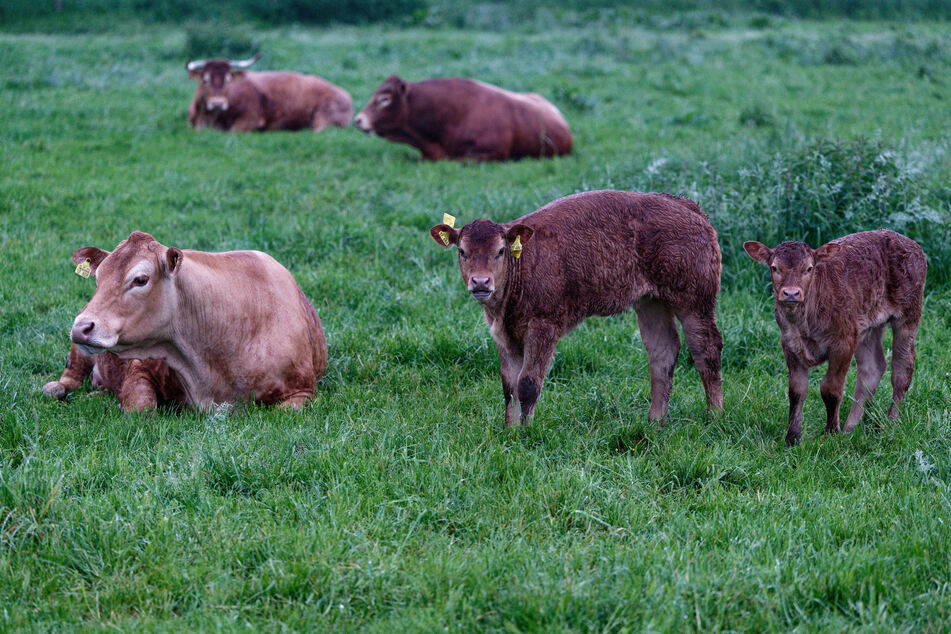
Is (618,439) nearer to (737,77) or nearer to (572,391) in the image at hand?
(572,391)

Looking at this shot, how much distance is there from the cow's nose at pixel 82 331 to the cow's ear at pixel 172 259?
1.93 ft

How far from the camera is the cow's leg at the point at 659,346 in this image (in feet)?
19.9

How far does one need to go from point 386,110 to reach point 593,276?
8969 millimetres

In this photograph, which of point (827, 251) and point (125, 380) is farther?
point (125, 380)

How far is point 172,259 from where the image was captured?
5637 millimetres

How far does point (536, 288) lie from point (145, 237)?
7.66 feet

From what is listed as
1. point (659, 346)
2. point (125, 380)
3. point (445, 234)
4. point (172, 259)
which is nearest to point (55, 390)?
point (125, 380)

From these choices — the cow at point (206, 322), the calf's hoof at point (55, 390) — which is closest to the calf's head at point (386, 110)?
the cow at point (206, 322)

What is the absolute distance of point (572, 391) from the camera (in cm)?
641

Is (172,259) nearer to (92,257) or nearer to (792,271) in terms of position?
(92,257)

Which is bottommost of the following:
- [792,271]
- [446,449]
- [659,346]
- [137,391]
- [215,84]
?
[137,391]

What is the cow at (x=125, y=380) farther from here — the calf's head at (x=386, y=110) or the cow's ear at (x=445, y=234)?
the calf's head at (x=386, y=110)

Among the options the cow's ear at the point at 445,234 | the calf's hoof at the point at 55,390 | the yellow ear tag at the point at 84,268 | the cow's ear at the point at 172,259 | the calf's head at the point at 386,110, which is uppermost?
the cow's ear at the point at 445,234

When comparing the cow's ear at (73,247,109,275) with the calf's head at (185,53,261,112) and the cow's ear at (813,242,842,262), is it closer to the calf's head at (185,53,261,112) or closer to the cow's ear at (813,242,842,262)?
the cow's ear at (813,242,842,262)
